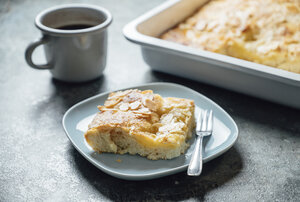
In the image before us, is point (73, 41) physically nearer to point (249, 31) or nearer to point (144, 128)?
point (144, 128)

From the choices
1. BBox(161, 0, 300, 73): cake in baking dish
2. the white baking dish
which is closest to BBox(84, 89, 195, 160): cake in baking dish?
the white baking dish

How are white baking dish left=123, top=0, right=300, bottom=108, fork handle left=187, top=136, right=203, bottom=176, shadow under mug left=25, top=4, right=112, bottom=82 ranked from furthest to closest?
shadow under mug left=25, top=4, right=112, bottom=82, white baking dish left=123, top=0, right=300, bottom=108, fork handle left=187, top=136, right=203, bottom=176

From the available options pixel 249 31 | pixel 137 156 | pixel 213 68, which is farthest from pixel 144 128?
pixel 249 31

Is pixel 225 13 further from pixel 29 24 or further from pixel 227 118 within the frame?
pixel 29 24

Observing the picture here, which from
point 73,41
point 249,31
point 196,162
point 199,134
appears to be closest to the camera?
point 196,162

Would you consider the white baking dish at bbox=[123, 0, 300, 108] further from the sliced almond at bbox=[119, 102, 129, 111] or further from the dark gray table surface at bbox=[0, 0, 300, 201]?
the sliced almond at bbox=[119, 102, 129, 111]
